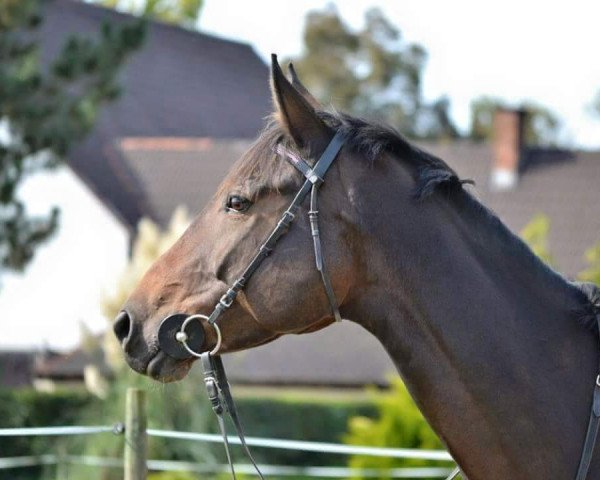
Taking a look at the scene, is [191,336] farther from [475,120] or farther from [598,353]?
[475,120]

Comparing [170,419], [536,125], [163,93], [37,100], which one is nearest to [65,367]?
[37,100]

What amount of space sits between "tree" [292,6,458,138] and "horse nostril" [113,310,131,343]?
46678 millimetres

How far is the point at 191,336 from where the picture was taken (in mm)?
3342

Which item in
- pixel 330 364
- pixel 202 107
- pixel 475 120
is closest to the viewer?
pixel 330 364

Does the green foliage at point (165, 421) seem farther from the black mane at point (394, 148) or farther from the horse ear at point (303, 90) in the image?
the black mane at point (394, 148)

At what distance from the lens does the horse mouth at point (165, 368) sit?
3.36m

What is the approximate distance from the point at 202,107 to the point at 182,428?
23296 mm

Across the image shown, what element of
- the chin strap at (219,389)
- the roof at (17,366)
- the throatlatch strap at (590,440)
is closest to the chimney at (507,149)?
the roof at (17,366)

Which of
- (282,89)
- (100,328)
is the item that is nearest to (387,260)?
(282,89)

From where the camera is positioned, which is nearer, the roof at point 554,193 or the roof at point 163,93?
the roof at point 554,193

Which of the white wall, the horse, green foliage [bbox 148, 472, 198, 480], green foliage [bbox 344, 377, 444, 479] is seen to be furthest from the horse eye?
the white wall

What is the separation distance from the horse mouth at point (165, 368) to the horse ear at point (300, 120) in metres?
0.70

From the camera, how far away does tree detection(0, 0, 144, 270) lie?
14914 mm

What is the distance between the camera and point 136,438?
495 cm
